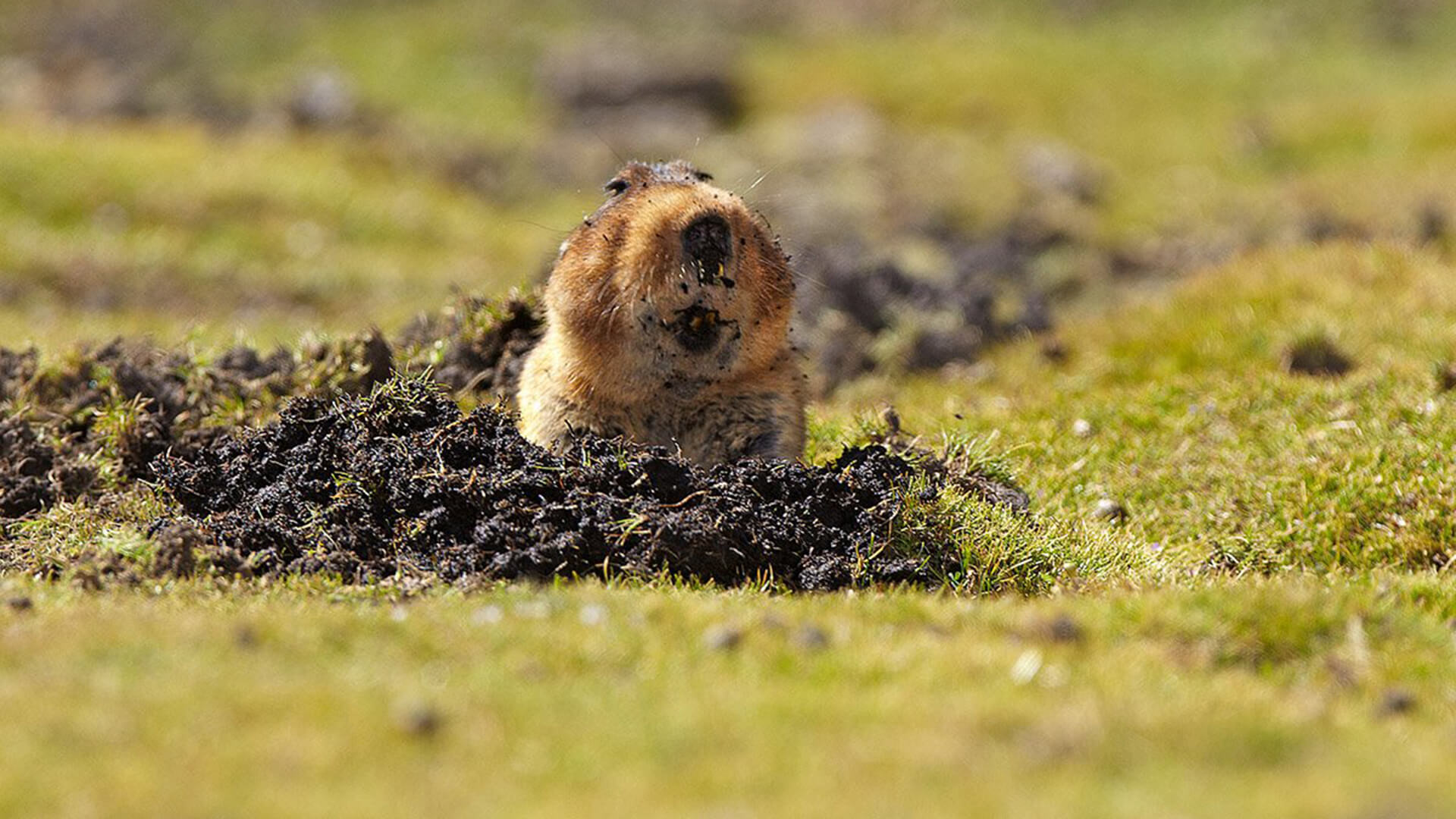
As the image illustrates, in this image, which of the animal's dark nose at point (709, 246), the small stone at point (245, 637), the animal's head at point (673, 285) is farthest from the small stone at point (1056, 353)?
the small stone at point (245, 637)

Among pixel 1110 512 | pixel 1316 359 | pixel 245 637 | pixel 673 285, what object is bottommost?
pixel 1110 512

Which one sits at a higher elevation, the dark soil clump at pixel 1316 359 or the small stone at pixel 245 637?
the small stone at pixel 245 637

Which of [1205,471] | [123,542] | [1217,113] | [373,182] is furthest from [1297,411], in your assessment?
[1217,113]

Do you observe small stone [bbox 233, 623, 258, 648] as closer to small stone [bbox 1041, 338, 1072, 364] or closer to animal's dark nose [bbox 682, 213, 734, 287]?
animal's dark nose [bbox 682, 213, 734, 287]

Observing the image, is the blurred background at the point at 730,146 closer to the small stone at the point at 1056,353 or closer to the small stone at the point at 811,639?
the small stone at the point at 1056,353

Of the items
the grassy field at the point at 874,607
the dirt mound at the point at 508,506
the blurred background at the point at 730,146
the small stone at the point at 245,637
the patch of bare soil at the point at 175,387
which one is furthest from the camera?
the blurred background at the point at 730,146

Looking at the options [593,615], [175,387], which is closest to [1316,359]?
[593,615]

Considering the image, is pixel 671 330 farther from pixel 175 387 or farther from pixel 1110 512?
pixel 175 387
